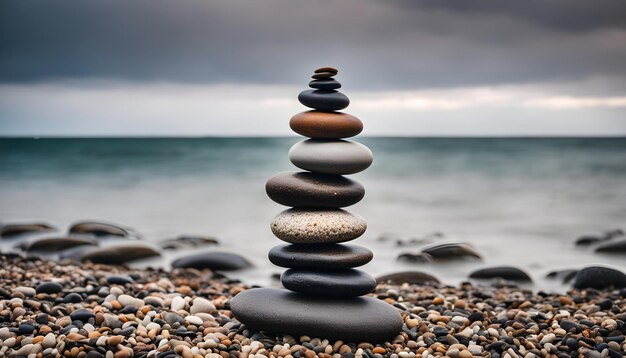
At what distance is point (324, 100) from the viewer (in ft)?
17.9

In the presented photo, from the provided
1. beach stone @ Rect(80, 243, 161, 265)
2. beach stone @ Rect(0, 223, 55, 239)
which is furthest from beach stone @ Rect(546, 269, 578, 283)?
beach stone @ Rect(0, 223, 55, 239)

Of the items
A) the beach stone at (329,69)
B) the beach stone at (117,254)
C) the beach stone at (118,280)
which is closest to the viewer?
the beach stone at (329,69)

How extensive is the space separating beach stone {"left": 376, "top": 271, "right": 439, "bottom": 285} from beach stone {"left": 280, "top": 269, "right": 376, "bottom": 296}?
3152 mm

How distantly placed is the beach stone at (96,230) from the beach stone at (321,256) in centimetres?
800

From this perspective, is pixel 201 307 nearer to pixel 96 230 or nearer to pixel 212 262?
pixel 212 262

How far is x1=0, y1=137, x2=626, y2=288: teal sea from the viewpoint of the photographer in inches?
476

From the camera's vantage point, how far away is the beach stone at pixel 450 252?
10.4m

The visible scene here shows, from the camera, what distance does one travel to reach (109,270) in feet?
29.0

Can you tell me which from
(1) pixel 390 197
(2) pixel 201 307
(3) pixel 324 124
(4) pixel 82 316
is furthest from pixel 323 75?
(1) pixel 390 197

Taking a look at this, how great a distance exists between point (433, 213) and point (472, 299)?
33.7ft

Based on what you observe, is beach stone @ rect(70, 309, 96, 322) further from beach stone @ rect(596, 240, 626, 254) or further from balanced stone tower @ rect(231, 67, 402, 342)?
beach stone @ rect(596, 240, 626, 254)

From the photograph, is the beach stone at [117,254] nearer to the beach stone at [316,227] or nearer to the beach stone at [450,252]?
the beach stone at [450,252]

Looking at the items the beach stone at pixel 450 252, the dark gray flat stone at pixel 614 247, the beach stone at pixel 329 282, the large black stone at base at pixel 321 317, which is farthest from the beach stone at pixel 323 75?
the dark gray flat stone at pixel 614 247

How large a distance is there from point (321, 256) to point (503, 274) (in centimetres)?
476
